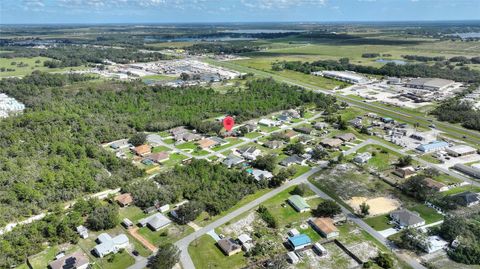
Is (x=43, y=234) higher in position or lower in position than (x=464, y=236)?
lower

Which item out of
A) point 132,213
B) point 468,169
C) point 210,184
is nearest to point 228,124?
point 210,184

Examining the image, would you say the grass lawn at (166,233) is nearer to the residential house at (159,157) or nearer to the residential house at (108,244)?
the residential house at (108,244)

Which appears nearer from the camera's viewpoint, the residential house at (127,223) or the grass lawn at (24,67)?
the residential house at (127,223)

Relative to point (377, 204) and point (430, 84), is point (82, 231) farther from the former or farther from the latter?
point (430, 84)

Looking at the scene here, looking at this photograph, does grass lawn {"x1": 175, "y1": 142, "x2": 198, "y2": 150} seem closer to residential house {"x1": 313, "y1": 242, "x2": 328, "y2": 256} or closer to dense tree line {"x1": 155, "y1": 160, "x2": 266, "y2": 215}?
dense tree line {"x1": 155, "y1": 160, "x2": 266, "y2": 215}

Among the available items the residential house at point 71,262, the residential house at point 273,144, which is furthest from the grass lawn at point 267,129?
the residential house at point 71,262

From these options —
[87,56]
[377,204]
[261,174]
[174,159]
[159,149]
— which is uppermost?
[87,56]

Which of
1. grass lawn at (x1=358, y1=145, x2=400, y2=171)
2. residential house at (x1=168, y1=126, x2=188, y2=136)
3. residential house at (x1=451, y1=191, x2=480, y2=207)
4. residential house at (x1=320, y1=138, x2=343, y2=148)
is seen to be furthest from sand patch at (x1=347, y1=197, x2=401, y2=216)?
residential house at (x1=168, y1=126, x2=188, y2=136)
